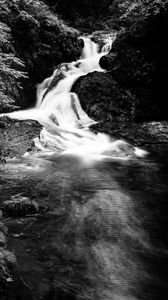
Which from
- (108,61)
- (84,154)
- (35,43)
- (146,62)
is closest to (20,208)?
(84,154)

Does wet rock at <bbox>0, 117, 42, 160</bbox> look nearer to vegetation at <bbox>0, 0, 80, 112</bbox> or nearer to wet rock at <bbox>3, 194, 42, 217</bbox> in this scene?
vegetation at <bbox>0, 0, 80, 112</bbox>

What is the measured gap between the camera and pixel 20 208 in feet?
23.0

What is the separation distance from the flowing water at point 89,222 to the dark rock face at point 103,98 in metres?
2.65

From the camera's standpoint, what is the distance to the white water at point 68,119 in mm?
13250

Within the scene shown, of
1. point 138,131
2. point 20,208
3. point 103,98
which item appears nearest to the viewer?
point 20,208

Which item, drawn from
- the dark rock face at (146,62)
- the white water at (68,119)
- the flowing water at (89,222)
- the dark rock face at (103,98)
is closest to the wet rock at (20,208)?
the flowing water at (89,222)

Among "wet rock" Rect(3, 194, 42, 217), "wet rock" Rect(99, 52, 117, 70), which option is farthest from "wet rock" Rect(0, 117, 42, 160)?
"wet rock" Rect(99, 52, 117, 70)

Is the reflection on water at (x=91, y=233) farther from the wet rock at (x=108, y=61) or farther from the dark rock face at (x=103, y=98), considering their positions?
the wet rock at (x=108, y=61)

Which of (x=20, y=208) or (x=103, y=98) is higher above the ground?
(x=103, y=98)

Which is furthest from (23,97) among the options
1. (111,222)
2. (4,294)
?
(4,294)

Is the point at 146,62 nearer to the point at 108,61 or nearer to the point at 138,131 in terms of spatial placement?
the point at 108,61

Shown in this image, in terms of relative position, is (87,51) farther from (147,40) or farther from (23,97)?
(23,97)

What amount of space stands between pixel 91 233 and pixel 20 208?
4.93 ft

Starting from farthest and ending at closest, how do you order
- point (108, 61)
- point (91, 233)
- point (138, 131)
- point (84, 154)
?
point (108, 61) → point (138, 131) → point (84, 154) → point (91, 233)
